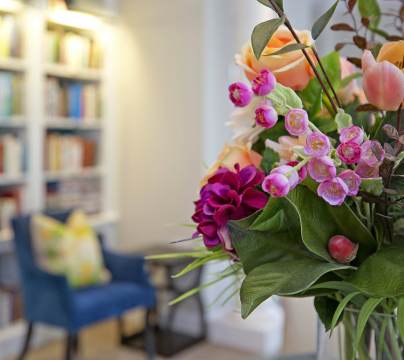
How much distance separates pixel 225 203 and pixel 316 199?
0.11 meters

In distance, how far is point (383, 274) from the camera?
0.67 meters

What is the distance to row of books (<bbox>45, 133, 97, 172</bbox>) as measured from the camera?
385 cm

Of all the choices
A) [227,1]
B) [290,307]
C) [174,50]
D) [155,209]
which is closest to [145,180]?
[155,209]

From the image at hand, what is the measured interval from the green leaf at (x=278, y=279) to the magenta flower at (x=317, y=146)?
136 mm

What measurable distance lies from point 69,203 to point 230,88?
345cm

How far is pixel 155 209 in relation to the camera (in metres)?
4.19

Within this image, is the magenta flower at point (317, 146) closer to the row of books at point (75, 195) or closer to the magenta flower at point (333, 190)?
the magenta flower at point (333, 190)

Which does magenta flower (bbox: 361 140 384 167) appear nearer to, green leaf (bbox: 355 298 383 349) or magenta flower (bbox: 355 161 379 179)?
magenta flower (bbox: 355 161 379 179)

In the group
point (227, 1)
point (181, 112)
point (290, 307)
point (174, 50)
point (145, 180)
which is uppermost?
point (227, 1)

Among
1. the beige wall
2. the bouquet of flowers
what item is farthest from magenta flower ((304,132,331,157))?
the beige wall

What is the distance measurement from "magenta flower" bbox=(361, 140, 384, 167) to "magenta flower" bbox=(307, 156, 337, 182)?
1.9 inches

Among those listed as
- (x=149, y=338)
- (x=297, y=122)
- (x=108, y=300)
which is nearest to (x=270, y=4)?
(x=297, y=122)

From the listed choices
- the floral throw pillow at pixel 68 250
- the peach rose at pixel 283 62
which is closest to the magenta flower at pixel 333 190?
the peach rose at pixel 283 62

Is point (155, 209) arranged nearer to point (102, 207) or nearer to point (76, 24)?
point (102, 207)
